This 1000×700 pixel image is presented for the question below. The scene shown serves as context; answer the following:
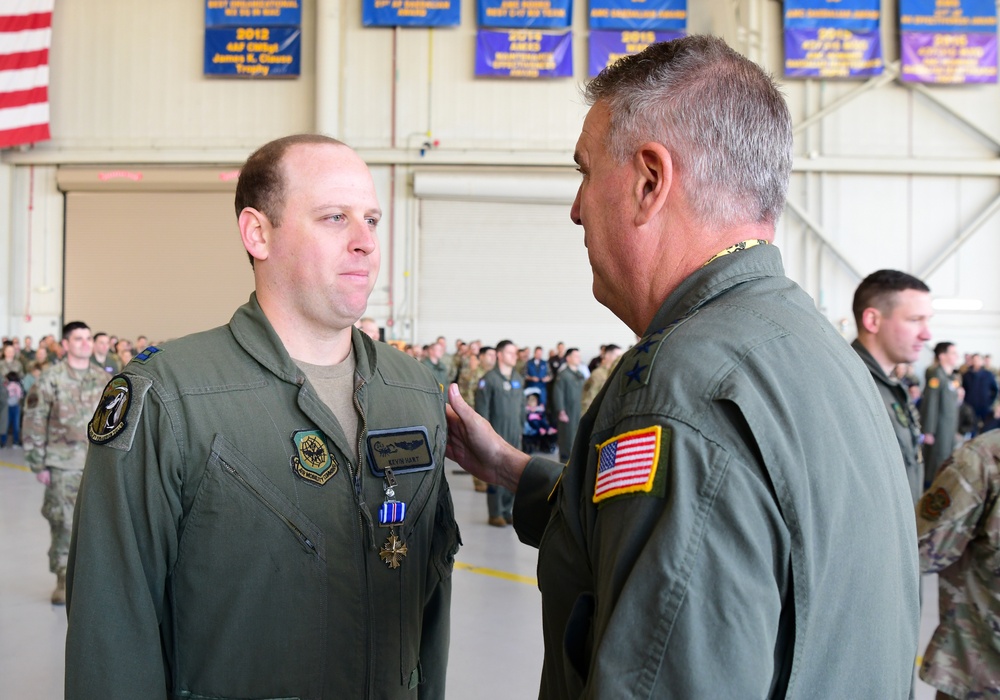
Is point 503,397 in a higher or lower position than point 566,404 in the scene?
higher

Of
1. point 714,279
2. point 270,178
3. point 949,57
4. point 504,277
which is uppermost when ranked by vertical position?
point 949,57

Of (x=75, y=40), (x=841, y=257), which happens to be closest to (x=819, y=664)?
(x=841, y=257)

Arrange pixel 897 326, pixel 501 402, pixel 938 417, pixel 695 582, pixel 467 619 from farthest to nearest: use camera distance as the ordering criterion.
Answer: pixel 938 417 → pixel 501 402 → pixel 467 619 → pixel 897 326 → pixel 695 582

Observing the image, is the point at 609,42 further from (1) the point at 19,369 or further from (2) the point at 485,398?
(1) the point at 19,369

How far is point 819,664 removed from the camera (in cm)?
88

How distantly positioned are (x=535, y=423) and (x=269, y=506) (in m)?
12.1

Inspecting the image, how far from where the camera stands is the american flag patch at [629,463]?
846 mm

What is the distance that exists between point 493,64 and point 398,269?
4.11 meters

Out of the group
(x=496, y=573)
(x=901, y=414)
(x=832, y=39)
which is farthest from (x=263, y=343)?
(x=832, y=39)

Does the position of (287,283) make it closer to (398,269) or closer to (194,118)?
(398,269)

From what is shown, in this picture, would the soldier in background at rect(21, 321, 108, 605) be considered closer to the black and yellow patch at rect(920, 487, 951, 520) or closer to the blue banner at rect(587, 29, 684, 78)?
the black and yellow patch at rect(920, 487, 951, 520)

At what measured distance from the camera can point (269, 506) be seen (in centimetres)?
154


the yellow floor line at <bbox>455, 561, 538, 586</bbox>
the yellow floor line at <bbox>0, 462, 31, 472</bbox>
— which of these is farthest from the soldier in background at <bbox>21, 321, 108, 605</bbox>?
the yellow floor line at <bbox>0, 462, 31, 472</bbox>

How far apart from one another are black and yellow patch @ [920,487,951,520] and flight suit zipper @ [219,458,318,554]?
77.2 inches
